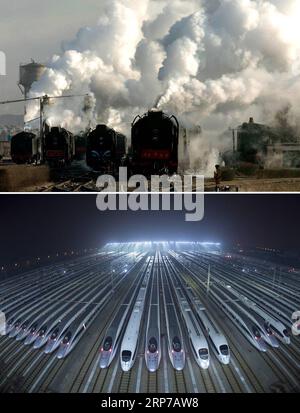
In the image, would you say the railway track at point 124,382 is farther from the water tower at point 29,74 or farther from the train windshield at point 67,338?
the water tower at point 29,74

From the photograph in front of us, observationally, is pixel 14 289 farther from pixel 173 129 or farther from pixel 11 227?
pixel 173 129

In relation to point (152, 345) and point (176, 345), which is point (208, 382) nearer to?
point (176, 345)

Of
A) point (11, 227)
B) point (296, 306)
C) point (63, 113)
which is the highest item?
point (63, 113)

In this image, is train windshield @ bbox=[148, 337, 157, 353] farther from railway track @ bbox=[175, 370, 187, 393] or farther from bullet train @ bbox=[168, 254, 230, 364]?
bullet train @ bbox=[168, 254, 230, 364]

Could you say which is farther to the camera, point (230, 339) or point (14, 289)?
point (14, 289)

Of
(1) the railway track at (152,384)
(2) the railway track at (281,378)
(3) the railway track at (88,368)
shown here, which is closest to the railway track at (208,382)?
(1) the railway track at (152,384)
